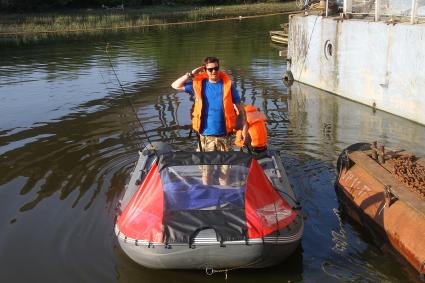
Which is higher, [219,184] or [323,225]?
[219,184]

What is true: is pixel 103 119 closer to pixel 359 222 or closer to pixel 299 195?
pixel 299 195

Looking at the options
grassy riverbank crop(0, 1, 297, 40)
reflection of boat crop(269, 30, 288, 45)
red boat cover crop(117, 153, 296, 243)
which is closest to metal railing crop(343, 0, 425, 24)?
red boat cover crop(117, 153, 296, 243)

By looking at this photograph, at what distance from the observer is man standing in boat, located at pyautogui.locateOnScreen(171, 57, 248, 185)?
6695 millimetres

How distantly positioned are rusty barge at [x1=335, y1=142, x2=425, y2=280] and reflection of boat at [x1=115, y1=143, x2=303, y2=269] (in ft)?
3.81

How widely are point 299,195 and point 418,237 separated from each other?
256 centimetres

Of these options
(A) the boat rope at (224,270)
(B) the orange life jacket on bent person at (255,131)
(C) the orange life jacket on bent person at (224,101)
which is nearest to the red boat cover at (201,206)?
(A) the boat rope at (224,270)

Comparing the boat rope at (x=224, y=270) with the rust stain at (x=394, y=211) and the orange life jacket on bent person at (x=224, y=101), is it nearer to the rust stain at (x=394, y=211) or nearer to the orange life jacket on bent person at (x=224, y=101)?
the rust stain at (x=394, y=211)

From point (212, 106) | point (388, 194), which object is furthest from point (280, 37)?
point (388, 194)

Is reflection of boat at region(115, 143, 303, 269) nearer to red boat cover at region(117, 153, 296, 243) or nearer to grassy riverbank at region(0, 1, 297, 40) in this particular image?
red boat cover at region(117, 153, 296, 243)

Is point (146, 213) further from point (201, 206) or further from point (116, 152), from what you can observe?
point (116, 152)

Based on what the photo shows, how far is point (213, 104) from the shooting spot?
267 inches

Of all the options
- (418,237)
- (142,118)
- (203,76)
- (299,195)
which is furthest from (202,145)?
(142,118)

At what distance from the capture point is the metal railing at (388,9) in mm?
11602

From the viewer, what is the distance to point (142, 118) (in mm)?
13180
